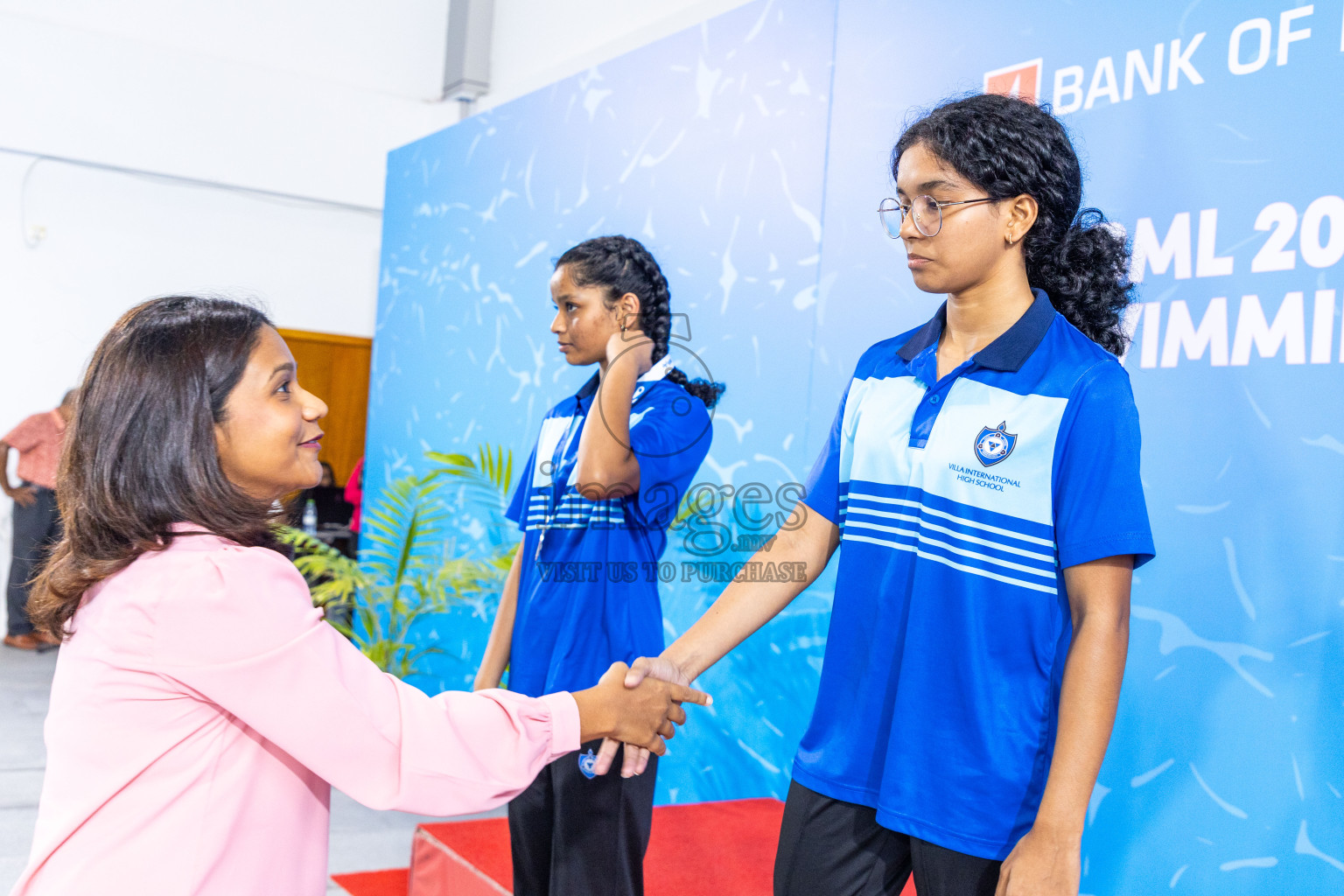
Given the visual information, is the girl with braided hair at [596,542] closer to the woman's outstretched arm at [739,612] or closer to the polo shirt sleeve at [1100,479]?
the woman's outstretched arm at [739,612]

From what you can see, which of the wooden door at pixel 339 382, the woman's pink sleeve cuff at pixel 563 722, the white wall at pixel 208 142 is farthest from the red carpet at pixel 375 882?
the wooden door at pixel 339 382

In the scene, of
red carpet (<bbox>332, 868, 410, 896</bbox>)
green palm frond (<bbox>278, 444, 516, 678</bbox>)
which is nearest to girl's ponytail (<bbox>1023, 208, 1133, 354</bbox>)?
red carpet (<bbox>332, 868, 410, 896</bbox>)

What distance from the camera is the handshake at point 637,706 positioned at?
5.10ft

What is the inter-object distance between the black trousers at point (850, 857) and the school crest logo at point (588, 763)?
46 cm

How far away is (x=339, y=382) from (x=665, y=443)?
6260mm

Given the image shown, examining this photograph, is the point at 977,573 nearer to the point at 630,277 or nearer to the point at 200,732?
the point at 200,732

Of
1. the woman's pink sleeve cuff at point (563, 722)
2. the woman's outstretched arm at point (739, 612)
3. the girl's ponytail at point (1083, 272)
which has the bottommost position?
the woman's pink sleeve cuff at point (563, 722)

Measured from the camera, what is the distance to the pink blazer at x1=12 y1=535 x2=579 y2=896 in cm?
113

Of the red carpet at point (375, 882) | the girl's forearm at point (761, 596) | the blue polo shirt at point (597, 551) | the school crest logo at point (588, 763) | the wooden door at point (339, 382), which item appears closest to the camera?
the girl's forearm at point (761, 596)

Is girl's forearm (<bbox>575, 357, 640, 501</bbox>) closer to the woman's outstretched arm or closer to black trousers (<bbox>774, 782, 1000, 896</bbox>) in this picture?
the woman's outstretched arm

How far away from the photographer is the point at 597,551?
6.95 feet

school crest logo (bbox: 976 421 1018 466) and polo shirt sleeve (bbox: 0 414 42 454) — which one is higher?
school crest logo (bbox: 976 421 1018 466)

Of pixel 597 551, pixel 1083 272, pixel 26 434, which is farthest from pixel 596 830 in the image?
pixel 26 434

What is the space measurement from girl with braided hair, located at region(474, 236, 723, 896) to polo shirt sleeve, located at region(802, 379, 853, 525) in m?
0.49
